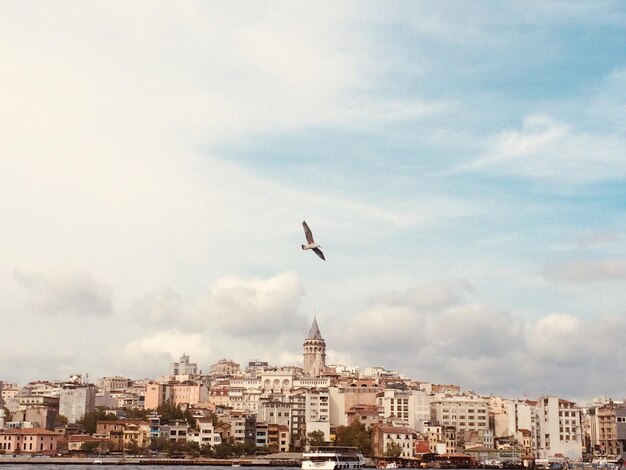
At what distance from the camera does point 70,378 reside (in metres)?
106

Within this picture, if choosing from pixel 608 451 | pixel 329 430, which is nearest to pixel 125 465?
pixel 329 430

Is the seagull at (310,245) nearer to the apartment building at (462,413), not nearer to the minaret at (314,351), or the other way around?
the apartment building at (462,413)

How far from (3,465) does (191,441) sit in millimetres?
13822

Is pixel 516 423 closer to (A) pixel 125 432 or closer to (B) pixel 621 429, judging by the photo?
(B) pixel 621 429

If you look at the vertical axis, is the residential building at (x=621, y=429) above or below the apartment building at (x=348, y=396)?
below

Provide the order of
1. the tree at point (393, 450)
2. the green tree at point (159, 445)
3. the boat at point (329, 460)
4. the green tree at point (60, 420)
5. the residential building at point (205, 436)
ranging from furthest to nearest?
the green tree at point (60, 420) < the residential building at point (205, 436) < the green tree at point (159, 445) < the tree at point (393, 450) < the boat at point (329, 460)

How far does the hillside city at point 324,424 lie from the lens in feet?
231

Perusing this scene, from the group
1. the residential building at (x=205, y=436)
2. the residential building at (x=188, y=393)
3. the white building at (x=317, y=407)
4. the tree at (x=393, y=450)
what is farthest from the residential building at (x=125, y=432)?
the residential building at (x=188, y=393)

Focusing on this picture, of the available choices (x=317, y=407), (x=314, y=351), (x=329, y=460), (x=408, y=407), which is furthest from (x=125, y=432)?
(x=314, y=351)

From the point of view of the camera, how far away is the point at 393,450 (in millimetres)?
69875

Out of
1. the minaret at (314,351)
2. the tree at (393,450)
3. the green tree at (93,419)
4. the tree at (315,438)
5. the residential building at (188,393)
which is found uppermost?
the minaret at (314,351)

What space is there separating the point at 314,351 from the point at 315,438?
1738 inches

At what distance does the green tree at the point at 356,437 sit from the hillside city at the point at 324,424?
9 centimetres

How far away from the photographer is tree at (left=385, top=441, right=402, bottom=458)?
228 feet
